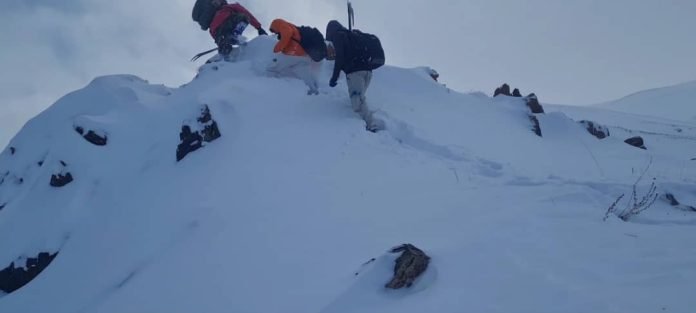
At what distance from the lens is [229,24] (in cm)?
1205

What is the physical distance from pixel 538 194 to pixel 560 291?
2517 millimetres

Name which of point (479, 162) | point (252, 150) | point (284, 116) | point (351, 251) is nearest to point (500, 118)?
point (479, 162)

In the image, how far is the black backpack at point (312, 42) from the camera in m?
9.54

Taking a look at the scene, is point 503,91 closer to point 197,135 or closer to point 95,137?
point 197,135

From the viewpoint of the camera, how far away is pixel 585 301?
3428 millimetres

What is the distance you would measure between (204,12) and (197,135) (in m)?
5.12

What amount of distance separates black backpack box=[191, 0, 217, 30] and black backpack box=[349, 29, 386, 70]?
16.5 ft

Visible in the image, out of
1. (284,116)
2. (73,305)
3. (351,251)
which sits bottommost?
(73,305)

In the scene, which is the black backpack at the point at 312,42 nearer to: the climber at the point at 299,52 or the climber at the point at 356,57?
the climber at the point at 299,52

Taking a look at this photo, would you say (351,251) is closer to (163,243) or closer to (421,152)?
(163,243)

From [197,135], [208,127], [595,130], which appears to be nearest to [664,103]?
[595,130]

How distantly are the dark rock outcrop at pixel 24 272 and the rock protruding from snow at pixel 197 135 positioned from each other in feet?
7.73

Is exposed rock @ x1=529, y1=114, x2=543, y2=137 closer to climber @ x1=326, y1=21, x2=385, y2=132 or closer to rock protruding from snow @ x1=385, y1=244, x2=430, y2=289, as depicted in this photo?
climber @ x1=326, y1=21, x2=385, y2=132

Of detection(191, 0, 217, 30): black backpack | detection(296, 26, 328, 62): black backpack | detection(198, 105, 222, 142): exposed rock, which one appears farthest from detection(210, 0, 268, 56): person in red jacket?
detection(198, 105, 222, 142): exposed rock
